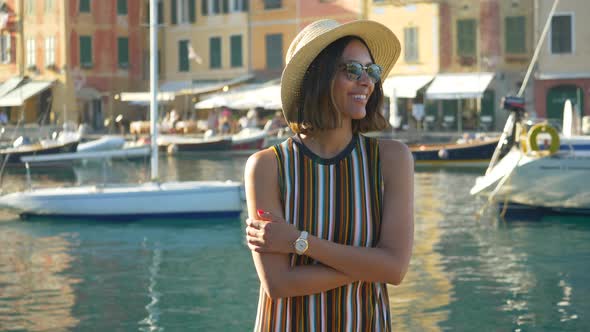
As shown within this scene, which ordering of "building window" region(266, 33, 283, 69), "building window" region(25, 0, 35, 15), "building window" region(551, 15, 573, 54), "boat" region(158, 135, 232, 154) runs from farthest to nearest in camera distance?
"building window" region(25, 0, 35, 15), "building window" region(266, 33, 283, 69), "building window" region(551, 15, 573, 54), "boat" region(158, 135, 232, 154)

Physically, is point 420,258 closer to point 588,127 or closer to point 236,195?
point 236,195

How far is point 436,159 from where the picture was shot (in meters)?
29.1

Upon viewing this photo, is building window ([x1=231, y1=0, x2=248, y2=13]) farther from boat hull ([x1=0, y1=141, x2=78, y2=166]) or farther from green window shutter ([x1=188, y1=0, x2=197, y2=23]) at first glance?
boat hull ([x1=0, y1=141, x2=78, y2=166])

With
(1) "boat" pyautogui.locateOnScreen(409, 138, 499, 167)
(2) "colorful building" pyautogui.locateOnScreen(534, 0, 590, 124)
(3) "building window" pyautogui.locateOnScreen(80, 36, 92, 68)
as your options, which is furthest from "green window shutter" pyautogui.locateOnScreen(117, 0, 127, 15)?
(1) "boat" pyautogui.locateOnScreen(409, 138, 499, 167)

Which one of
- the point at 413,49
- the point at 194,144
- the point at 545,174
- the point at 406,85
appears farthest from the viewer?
Answer: the point at 413,49

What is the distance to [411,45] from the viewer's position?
43.0 metres

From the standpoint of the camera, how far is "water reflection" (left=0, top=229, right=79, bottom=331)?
9805mm

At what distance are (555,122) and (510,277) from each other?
281 inches

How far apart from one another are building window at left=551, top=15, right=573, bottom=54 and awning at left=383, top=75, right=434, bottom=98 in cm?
453

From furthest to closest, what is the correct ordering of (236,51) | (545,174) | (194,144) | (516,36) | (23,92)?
(236,51) → (23,92) → (516,36) → (194,144) → (545,174)

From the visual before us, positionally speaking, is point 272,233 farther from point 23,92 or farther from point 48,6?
point 48,6

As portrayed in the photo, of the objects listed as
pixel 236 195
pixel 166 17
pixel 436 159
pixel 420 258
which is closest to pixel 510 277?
pixel 420 258

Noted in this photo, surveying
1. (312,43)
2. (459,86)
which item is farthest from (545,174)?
(459,86)

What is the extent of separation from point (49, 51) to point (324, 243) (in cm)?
4806
